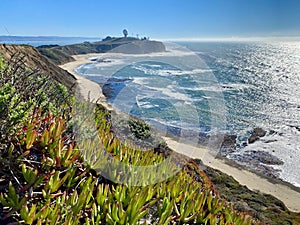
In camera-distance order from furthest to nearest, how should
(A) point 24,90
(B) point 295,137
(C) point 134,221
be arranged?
(B) point 295,137
(A) point 24,90
(C) point 134,221

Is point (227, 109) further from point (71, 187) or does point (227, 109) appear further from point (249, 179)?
point (71, 187)

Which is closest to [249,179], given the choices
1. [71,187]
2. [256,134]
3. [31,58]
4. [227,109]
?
[256,134]

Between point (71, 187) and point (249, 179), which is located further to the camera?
point (249, 179)

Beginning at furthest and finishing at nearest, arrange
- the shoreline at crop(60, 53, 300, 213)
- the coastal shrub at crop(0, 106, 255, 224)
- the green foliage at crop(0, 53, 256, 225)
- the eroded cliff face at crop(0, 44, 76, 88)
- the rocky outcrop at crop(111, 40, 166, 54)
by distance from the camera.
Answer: the rocky outcrop at crop(111, 40, 166, 54) → the eroded cliff face at crop(0, 44, 76, 88) → the shoreline at crop(60, 53, 300, 213) → the green foliage at crop(0, 53, 256, 225) → the coastal shrub at crop(0, 106, 255, 224)

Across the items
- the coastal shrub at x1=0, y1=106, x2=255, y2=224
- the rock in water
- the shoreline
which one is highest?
the coastal shrub at x1=0, y1=106, x2=255, y2=224

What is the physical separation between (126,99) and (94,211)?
1174 inches

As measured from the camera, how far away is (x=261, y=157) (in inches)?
658

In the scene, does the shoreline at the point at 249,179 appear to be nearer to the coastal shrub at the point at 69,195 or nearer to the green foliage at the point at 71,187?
the green foliage at the point at 71,187

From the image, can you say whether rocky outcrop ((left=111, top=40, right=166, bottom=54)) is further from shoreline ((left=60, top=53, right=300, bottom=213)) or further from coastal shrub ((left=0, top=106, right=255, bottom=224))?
coastal shrub ((left=0, top=106, right=255, bottom=224))

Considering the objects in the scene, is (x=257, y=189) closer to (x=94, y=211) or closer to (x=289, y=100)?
(x=94, y=211)

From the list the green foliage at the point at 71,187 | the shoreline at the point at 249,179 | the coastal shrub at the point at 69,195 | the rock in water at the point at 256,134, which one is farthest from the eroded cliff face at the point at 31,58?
the coastal shrub at the point at 69,195

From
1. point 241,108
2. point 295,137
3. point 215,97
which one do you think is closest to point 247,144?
point 295,137

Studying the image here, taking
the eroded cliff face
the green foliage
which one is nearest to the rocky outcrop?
the eroded cliff face

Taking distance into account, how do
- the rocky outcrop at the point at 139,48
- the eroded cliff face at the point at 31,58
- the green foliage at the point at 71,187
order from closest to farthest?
the green foliage at the point at 71,187 → the eroded cliff face at the point at 31,58 → the rocky outcrop at the point at 139,48
